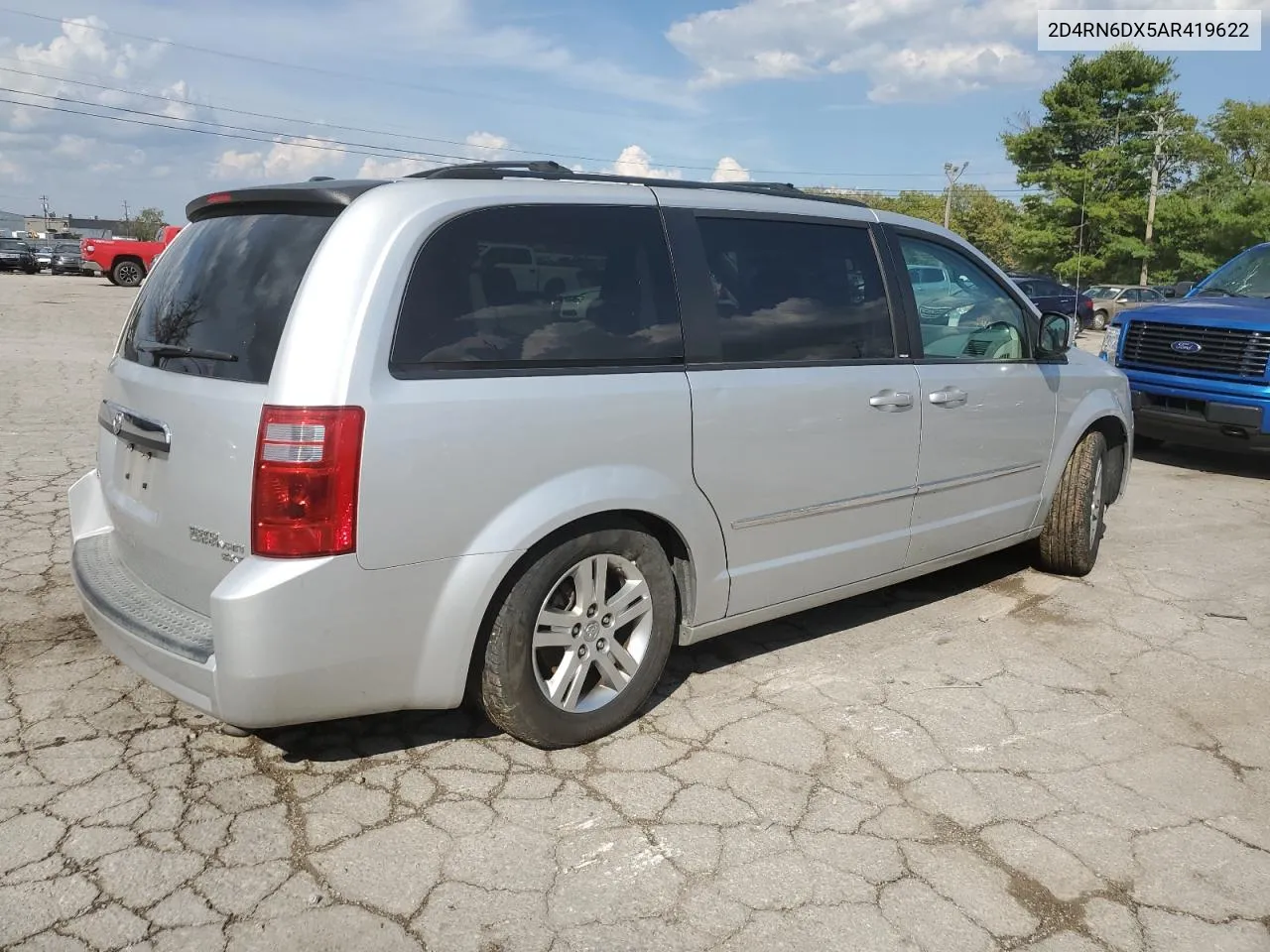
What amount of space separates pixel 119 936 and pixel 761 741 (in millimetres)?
1933

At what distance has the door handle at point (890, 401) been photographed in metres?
3.90

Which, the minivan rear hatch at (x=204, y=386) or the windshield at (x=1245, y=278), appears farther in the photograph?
the windshield at (x=1245, y=278)

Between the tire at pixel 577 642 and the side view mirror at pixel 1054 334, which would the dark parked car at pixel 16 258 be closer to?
the side view mirror at pixel 1054 334

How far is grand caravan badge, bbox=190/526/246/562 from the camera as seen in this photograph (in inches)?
107

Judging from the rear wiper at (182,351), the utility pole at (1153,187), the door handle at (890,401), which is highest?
the utility pole at (1153,187)

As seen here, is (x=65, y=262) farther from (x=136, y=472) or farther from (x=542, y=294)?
(x=542, y=294)

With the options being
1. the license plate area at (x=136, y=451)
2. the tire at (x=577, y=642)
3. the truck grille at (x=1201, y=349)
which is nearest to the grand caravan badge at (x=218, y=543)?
the license plate area at (x=136, y=451)

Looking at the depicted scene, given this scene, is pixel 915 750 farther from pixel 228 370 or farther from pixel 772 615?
pixel 228 370

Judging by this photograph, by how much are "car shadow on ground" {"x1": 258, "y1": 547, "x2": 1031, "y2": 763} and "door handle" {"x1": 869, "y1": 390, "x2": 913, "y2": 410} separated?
1.08m

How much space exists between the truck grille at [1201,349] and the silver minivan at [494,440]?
16.2 feet

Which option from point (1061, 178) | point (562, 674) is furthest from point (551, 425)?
point (1061, 178)

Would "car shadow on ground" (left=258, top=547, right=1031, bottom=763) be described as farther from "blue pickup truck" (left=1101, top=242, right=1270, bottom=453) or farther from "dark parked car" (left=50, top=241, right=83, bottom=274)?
"dark parked car" (left=50, top=241, right=83, bottom=274)

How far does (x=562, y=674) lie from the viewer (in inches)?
128

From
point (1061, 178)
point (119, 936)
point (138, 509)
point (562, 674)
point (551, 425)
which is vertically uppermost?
point (1061, 178)
